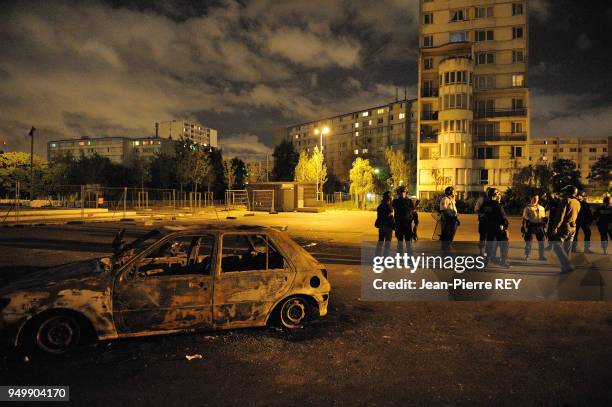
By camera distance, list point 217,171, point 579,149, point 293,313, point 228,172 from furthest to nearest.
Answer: point 579,149 → point 217,171 → point 228,172 → point 293,313

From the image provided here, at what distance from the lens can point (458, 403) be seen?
11.0ft

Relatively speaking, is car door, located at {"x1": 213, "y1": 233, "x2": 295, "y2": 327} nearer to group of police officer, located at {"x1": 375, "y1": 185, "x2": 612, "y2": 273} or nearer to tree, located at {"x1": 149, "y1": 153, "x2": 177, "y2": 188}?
group of police officer, located at {"x1": 375, "y1": 185, "x2": 612, "y2": 273}

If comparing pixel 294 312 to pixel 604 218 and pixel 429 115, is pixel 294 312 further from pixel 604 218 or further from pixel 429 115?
pixel 429 115

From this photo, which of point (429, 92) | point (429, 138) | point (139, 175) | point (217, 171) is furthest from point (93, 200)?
point (429, 92)

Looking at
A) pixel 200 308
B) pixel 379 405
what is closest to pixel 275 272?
pixel 200 308

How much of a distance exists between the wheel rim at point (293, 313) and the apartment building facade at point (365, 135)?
67.1 m

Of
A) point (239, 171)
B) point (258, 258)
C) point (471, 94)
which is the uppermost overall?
point (471, 94)

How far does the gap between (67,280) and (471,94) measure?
48.3 m

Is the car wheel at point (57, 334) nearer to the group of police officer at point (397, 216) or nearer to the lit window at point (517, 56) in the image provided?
the group of police officer at point (397, 216)

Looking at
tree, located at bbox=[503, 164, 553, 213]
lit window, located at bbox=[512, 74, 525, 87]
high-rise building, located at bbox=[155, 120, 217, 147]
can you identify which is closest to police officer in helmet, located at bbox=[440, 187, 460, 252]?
tree, located at bbox=[503, 164, 553, 213]

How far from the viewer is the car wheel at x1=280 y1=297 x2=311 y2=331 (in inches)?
202

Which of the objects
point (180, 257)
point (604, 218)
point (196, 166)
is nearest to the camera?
point (180, 257)

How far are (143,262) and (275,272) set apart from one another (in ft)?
5.15

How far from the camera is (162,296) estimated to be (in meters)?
4.53
